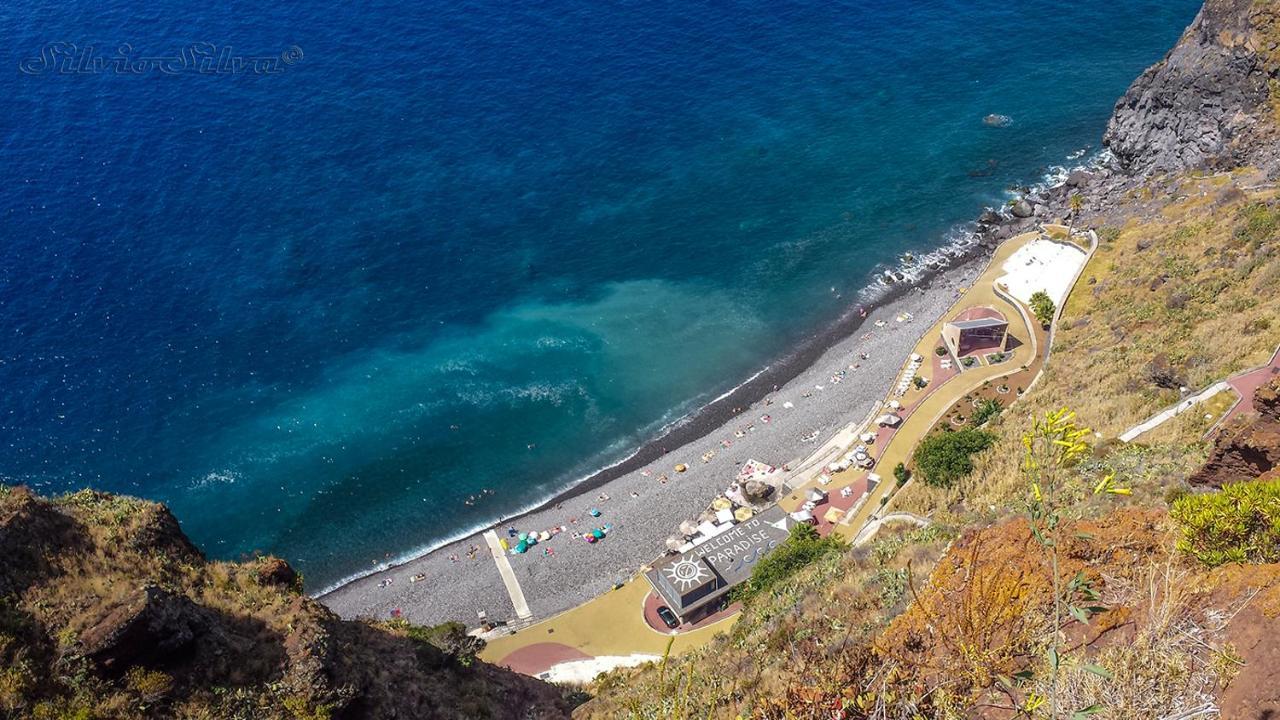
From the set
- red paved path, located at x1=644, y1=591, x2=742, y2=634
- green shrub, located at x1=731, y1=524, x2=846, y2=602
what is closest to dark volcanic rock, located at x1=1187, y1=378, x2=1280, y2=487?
green shrub, located at x1=731, y1=524, x2=846, y2=602

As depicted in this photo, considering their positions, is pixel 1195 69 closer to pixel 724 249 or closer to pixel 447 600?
pixel 724 249

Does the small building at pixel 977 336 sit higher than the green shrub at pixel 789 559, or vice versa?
the small building at pixel 977 336

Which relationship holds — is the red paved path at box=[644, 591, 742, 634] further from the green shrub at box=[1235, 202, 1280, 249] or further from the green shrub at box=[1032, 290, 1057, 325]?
the green shrub at box=[1235, 202, 1280, 249]

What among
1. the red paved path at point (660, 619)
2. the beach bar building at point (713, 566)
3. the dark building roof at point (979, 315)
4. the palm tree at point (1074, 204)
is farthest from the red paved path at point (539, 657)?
the palm tree at point (1074, 204)

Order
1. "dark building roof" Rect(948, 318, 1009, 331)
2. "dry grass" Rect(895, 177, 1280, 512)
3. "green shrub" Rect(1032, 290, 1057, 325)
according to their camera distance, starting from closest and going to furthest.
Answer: "dry grass" Rect(895, 177, 1280, 512) → "dark building roof" Rect(948, 318, 1009, 331) → "green shrub" Rect(1032, 290, 1057, 325)

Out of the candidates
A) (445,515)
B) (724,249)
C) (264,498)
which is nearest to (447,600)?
(445,515)

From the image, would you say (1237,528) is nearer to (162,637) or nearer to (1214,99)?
(162,637)

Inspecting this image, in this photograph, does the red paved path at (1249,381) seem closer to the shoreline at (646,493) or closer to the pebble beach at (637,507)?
the pebble beach at (637,507)
